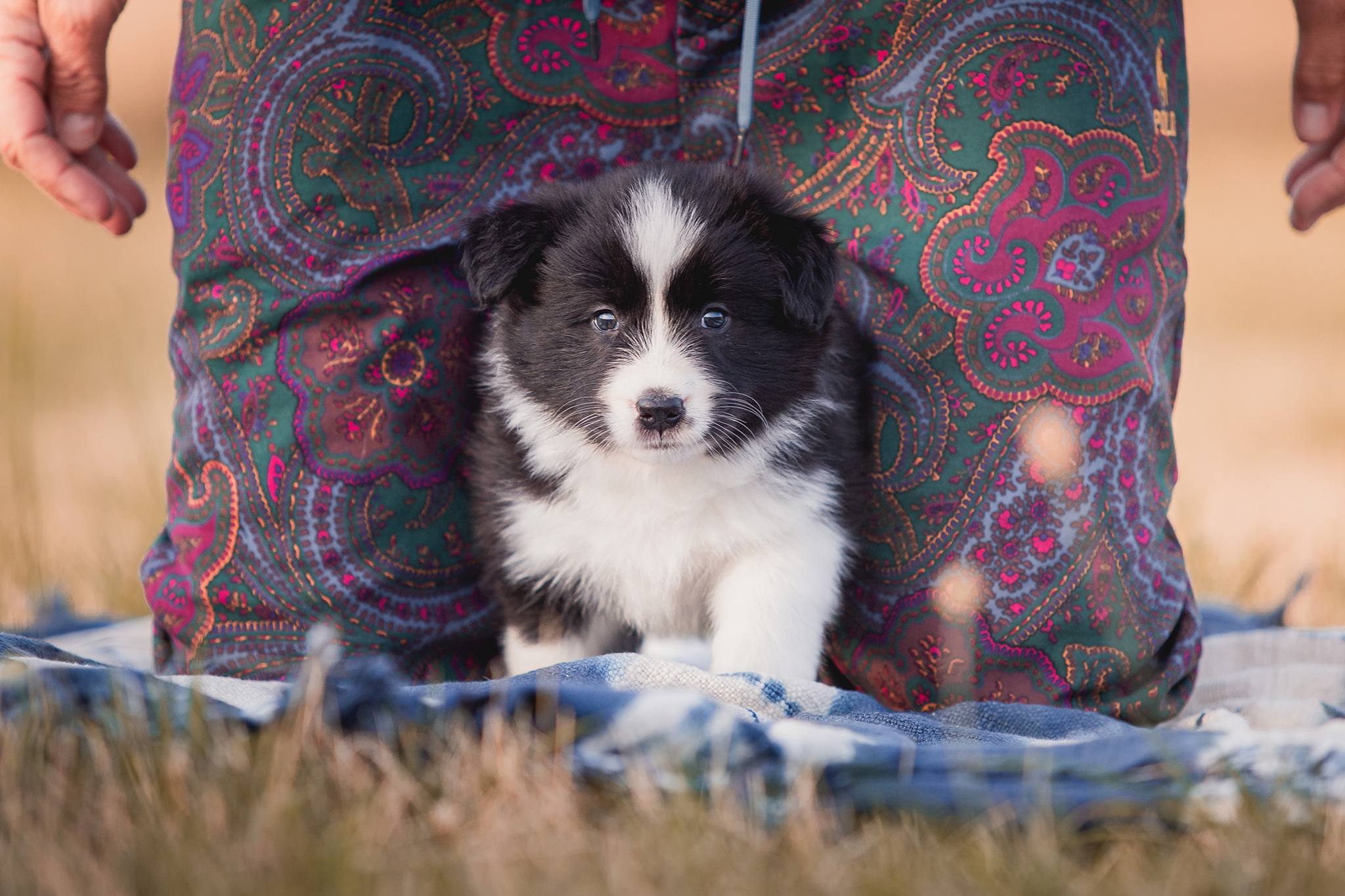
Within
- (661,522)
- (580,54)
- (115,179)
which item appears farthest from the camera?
(115,179)

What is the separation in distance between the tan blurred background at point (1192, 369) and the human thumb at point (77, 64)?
4.90ft

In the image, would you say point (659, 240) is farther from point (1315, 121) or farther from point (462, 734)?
point (1315, 121)

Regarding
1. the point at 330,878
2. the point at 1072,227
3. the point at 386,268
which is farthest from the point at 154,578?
the point at 1072,227

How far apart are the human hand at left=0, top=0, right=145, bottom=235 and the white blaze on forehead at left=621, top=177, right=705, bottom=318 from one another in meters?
1.30

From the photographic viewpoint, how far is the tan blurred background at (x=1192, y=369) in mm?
3855

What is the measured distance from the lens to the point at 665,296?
7.54 ft

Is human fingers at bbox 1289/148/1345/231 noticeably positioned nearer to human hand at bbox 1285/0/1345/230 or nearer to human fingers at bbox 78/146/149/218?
human hand at bbox 1285/0/1345/230

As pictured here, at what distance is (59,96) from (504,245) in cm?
116

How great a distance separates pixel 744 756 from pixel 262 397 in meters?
1.54

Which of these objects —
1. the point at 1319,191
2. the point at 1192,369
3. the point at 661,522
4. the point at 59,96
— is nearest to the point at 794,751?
the point at 661,522

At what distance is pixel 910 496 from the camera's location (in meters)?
2.61

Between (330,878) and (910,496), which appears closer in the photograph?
(330,878)

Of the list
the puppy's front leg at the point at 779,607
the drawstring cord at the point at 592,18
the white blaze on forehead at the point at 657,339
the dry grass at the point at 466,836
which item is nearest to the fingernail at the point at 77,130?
the drawstring cord at the point at 592,18

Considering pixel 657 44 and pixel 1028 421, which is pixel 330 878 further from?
pixel 657 44
